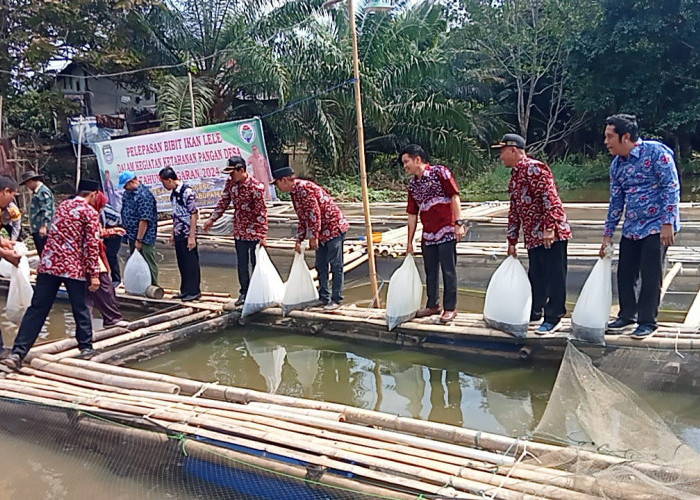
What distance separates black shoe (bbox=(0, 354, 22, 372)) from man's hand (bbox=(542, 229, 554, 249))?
3.87 meters

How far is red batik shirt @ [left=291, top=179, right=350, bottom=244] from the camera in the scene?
223 inches

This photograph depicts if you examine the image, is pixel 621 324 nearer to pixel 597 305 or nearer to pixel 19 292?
pixel 597 305

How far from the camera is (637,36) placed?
1777 centimetres

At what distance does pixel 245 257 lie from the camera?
6.18 m

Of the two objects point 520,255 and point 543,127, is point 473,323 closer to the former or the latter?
point 520,255

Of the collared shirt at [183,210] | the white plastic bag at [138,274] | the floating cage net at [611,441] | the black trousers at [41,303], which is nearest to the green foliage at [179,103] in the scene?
the white plastic bag at [138,274]

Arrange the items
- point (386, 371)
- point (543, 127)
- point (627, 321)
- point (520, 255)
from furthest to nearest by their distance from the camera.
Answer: point (543, 127) → point (520, 255) → point (386, 371) → point (627, 321)

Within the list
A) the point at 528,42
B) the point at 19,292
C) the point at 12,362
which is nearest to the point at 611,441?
the point at 12,362

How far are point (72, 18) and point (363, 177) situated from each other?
12.2 m

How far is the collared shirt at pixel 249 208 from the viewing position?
5988 millimetres

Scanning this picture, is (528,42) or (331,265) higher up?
(528,42)

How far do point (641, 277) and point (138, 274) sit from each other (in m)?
4.79

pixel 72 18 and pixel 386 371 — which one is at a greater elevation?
pixel 72 18

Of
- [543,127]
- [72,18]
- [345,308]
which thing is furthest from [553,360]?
[543,127]
